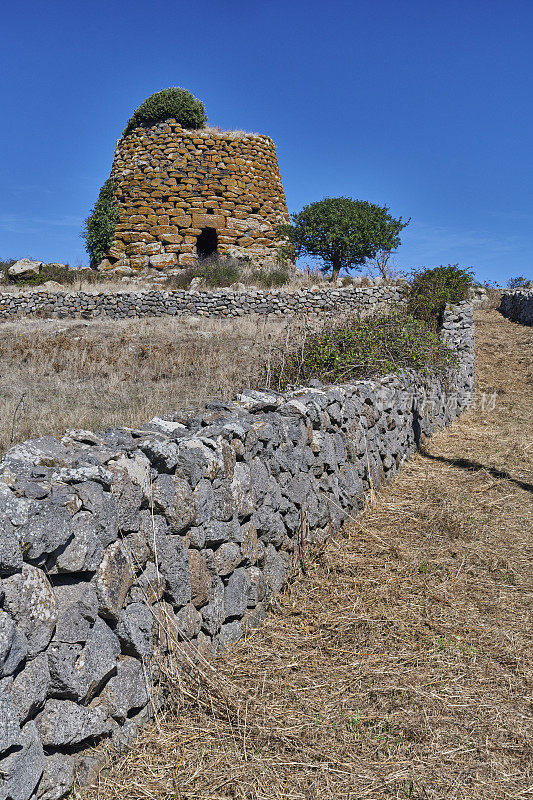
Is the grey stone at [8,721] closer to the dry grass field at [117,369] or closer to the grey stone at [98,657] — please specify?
the grey stone at [98,657]

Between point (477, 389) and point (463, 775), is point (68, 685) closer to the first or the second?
point (463, 775)

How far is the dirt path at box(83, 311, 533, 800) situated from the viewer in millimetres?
2756

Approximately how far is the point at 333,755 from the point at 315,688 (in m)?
0.55

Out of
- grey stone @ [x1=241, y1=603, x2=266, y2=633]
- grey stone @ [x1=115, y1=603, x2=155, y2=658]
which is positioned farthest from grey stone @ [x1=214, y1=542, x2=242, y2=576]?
grey stone @ [x1=115, y1=603, x2=155, y2=658]

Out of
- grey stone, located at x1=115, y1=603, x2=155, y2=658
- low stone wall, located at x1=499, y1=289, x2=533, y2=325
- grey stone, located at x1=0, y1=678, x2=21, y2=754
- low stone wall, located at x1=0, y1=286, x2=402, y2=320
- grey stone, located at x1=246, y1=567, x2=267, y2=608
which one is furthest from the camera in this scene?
low stone wall, located at x1=499, y1=289, x2=533, y2=325

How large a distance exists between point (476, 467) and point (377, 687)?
5.09 m

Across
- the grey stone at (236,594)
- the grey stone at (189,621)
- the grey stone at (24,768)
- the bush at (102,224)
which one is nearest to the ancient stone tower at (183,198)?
the bush at (102,224)

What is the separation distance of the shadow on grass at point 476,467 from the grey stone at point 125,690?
5492 mm

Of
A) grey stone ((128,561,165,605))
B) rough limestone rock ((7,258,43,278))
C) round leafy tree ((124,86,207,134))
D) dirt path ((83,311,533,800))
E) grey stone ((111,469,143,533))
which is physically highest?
round leafy tree ((124,86,207,134))

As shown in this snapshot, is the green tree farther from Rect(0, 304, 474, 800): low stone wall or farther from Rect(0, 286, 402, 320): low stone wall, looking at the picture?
Rect(0, 304, 474, 800): low stone wall

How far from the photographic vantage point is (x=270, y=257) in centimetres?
2355

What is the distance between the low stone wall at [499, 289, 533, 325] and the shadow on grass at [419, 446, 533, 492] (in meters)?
14.3

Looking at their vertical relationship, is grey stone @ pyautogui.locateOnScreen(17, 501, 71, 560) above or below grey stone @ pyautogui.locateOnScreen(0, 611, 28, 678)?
above

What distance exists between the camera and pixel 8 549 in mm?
2232
